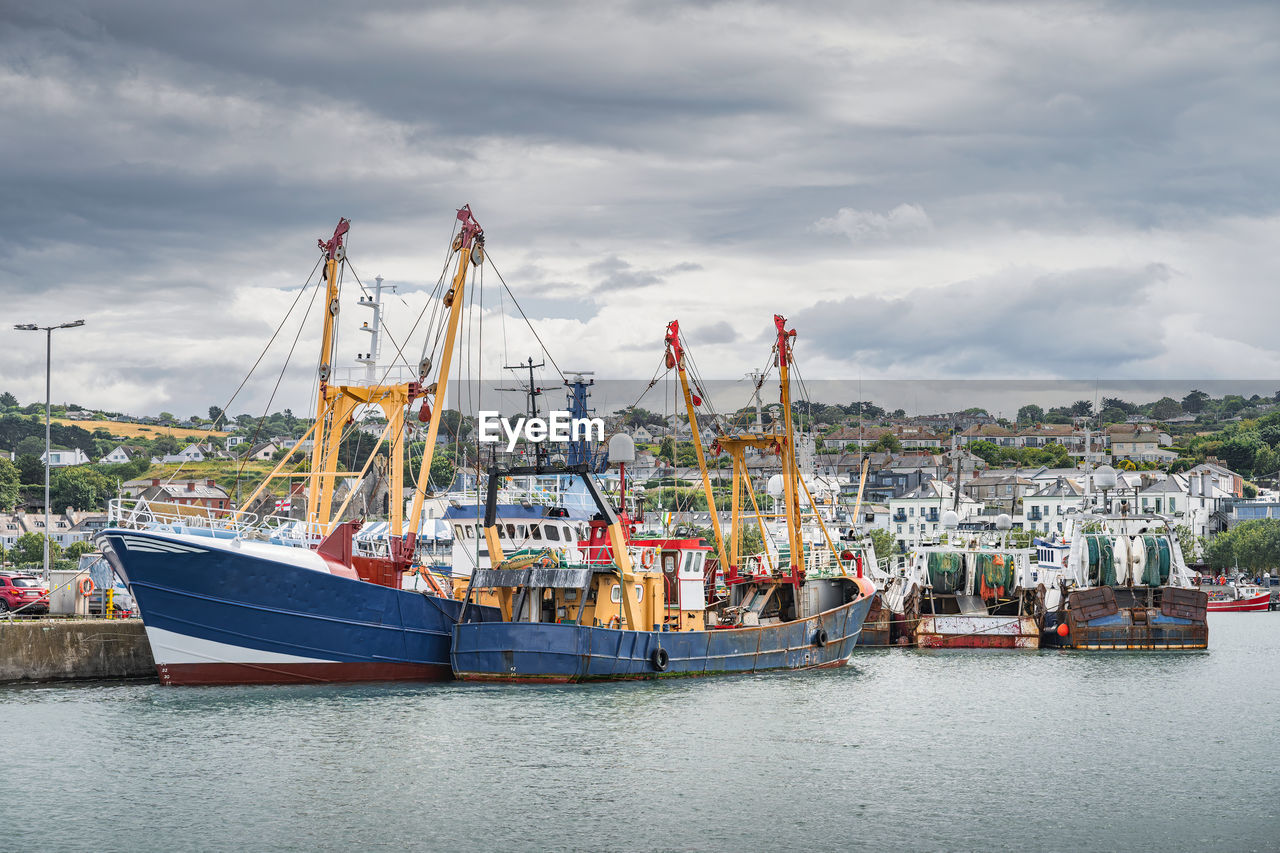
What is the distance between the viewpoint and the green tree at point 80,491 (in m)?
145

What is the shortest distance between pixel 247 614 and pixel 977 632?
3359cm

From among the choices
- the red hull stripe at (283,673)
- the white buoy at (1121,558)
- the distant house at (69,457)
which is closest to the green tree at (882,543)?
the white buoy at (1121,558)

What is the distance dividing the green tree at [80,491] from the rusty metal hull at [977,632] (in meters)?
105

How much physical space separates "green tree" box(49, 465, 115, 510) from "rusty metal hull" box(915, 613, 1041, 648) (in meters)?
105

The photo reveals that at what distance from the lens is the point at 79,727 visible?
3403 cm

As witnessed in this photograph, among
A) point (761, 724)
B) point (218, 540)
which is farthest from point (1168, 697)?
point (218, 540)

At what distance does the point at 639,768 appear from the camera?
31109 millimetres

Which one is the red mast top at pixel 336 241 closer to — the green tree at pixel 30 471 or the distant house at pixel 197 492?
the distant house at pixel 197 492

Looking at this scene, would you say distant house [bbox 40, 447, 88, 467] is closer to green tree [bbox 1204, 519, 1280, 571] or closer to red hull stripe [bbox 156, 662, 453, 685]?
green tree [bbox 1204, 519, 1280, 571]

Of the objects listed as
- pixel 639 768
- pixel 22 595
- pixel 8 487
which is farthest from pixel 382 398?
pixel 8 487

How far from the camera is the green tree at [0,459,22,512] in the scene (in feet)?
440

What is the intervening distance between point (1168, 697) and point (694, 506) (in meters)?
102

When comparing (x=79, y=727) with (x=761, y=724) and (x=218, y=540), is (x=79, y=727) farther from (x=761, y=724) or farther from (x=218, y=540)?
(x=761, y=724)

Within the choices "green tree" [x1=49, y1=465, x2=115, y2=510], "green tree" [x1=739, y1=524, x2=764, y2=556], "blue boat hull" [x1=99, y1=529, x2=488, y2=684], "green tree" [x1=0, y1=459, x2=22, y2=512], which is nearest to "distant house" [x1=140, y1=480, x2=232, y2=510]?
"green tree" [x1=49, y1=465, x2=115, y2=510]
